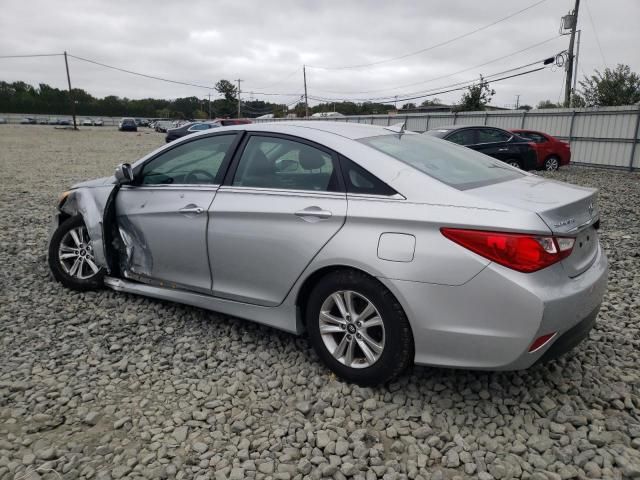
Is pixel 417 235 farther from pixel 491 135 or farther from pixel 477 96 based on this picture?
pixel 477 96

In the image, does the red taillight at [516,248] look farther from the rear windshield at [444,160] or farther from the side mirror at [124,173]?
the side mirror at [124,173]

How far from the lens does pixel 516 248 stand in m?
2.25

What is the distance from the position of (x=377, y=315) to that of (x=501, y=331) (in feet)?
2.09

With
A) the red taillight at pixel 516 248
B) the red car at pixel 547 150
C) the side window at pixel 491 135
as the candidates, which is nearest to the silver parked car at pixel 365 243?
the red taillight at pixel 516 248

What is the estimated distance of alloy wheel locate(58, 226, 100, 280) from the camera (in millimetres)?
4203

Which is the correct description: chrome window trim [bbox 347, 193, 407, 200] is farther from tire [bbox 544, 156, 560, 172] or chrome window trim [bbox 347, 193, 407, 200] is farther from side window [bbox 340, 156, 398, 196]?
tire [bbox 544, 156, 560, 172]

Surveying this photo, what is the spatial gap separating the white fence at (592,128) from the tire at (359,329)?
12032 millimetres

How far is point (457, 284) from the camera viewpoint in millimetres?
2332

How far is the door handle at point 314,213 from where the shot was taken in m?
2.75

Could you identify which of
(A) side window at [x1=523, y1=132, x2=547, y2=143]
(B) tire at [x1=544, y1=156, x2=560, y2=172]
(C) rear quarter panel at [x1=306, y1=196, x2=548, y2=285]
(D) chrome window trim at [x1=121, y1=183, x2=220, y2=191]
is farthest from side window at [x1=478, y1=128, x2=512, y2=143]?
(C) rear quarter panel at [x1=306, y1=196, x2=548, y2=285]

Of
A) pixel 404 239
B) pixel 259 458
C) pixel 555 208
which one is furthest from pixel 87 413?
pixel 555 208

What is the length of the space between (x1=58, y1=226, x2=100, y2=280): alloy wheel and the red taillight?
3233 mm

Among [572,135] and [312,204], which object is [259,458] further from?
[572,135]

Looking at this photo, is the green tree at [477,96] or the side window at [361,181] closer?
the side window at [361,181]
